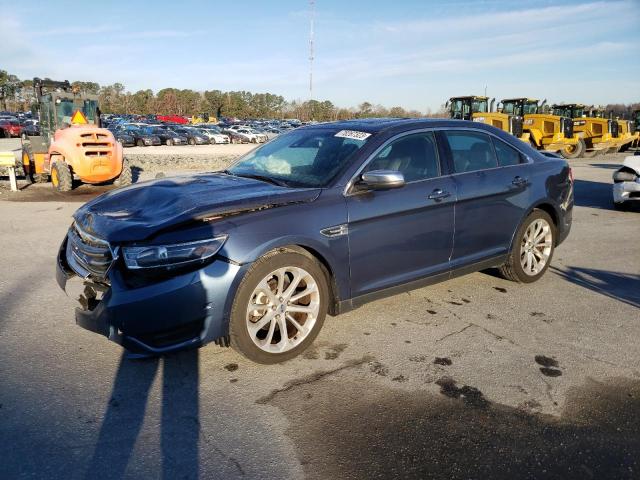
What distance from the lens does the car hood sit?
10.4ft

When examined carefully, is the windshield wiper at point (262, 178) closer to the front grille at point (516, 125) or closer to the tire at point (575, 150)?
the front grille at point (516, 125)

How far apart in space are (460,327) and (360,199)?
1.40 meters

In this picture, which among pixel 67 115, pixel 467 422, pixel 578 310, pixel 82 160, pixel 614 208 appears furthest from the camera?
pixel 67 115

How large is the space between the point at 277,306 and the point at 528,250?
9.86ft

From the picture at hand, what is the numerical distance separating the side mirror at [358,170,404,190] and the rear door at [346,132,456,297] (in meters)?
0.13

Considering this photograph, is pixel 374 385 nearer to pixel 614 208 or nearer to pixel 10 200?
pixel 614 208

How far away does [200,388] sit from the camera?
3.17 meters

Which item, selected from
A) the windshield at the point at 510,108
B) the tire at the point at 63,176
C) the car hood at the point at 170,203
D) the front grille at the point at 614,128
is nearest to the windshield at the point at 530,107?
the windshield at the point at 510,108

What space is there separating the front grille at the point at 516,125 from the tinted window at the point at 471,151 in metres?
17.9

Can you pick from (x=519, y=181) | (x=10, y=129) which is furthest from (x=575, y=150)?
(x=10, y=129)

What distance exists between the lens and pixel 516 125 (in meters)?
21.5

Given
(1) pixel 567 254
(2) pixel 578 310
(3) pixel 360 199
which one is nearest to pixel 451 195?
(3) pixel 360 199

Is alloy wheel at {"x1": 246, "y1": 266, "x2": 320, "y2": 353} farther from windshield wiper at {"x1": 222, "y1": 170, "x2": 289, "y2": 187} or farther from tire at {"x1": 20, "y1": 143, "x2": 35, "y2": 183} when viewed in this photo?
tire at {"x1": 20, "y1": 143, "x2": 35, "y2": 183}

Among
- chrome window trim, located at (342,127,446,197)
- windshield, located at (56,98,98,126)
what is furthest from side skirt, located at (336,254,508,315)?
windshield, located at (56,98,98,126)
